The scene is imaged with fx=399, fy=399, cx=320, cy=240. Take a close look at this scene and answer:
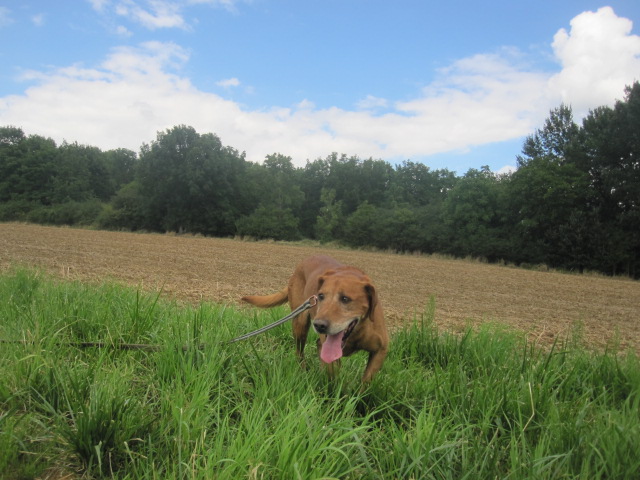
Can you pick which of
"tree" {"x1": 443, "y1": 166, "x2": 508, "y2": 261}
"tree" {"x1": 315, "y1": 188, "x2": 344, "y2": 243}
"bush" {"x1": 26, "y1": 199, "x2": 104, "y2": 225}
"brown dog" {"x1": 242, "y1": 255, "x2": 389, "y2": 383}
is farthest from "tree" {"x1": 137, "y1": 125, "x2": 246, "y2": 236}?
"brown dog" {"x1": 242, "y1": 255, "x2": 389, "y2": 383}

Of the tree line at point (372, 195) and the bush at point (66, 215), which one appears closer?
the tree line at point (372, 195)

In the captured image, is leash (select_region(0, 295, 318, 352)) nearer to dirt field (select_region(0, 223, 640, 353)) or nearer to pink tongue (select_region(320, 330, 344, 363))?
pink tongue (select_region(320, 330, 344, 363))

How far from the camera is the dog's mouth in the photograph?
2.86 m

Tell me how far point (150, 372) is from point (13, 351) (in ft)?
3.25

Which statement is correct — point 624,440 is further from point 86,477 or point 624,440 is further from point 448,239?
point 448,239

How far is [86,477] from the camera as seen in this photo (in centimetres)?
198

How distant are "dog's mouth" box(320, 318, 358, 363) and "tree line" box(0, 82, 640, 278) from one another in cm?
3551

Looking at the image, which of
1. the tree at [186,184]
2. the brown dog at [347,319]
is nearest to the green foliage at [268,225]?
the tree at [186,184]

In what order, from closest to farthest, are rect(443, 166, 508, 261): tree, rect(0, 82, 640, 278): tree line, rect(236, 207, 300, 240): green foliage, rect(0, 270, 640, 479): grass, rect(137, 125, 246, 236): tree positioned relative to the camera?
rect(0, 270, 640, 479): grass < rect(0, 82, 640, 278): tree line < rect(443, 166, 508, 261): tree < rect(236, 207, 300, 240): green foliage < rect(137, 125, 246, 236): tree

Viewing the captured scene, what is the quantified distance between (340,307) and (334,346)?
11.4 inches

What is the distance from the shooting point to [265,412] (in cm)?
228

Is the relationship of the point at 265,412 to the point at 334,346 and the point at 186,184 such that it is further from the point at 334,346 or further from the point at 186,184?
the point at 186,184

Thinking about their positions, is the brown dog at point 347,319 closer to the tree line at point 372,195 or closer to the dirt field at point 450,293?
the dirt field at point 450,293

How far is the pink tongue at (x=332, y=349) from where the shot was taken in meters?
2.85
